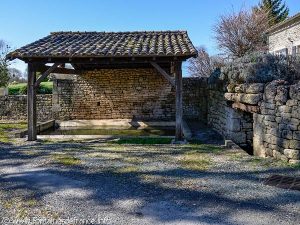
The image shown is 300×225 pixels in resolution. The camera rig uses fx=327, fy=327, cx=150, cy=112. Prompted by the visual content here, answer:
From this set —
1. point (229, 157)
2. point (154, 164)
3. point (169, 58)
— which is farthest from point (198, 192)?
point (169, 58)

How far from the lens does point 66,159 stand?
6172 millimetres

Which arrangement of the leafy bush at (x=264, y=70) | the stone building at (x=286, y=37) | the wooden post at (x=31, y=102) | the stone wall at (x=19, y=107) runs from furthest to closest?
the stone building at (x=286, y=37) < the stone wall at (x=19, y=107) < the wooden post at (x=31, y=102) < the leafy bush at (x=264, y=70)

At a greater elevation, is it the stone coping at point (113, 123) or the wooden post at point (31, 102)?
the wooden post at point (31, 102)

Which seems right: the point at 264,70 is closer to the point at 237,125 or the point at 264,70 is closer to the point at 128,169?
the point at 237,125

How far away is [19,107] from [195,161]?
480 inches

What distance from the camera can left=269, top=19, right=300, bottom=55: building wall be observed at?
1595 cm

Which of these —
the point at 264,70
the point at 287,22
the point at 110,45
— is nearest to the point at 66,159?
the point at 264,70

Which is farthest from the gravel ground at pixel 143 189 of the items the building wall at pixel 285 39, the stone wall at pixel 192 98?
the building wall at pixel 285 39

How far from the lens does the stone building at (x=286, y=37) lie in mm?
15844

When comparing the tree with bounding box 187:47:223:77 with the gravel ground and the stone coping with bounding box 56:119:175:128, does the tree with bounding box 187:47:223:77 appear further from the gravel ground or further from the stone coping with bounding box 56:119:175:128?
the gravel ground

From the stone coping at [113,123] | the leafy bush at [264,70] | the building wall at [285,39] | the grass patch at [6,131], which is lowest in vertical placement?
the grass patch at [6,131]

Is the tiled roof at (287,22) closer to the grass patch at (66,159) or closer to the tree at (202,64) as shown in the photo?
the tree at (202,64)

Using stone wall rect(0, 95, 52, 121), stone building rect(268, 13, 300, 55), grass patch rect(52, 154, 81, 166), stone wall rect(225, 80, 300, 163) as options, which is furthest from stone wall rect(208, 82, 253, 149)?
stone wall rect(0, 95, 52, 121)

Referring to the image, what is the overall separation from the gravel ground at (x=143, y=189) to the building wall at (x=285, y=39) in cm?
1168
